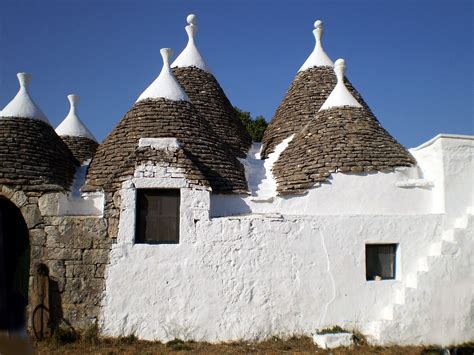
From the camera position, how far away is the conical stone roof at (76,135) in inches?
460

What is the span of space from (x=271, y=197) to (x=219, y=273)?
6.39ft

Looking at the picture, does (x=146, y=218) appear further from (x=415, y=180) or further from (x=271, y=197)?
(x=415, y=180)

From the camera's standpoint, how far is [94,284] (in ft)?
23.9

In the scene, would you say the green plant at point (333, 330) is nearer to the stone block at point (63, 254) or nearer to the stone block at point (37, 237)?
the stone block at point (63, 254)

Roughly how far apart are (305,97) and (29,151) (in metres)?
6.70

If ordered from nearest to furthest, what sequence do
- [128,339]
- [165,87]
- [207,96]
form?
[128,339] < [165,87] < [207,96]

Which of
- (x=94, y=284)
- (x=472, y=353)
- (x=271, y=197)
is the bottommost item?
(x=472, y=353)

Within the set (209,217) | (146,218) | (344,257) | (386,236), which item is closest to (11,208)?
(146,218)

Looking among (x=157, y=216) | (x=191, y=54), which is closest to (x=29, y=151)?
(x=157, y=216)

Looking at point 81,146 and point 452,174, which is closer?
point 452,174

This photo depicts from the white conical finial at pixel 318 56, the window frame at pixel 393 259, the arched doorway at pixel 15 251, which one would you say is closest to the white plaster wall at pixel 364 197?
the window frame at pixel 393 259

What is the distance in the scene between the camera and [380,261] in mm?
7832

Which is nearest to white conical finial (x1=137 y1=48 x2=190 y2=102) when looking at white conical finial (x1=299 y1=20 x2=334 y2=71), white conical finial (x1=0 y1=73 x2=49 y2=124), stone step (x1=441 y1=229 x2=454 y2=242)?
white conical finial (x1=0 y1=73 x2=49 y2=124)

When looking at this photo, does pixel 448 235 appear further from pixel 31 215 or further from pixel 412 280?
pixel 31 215
